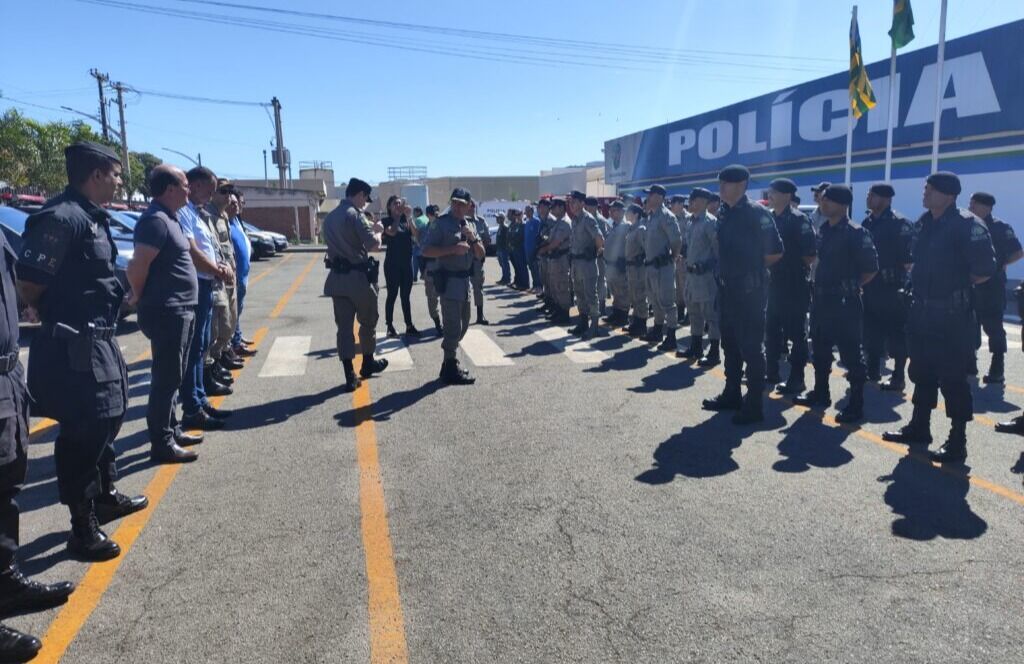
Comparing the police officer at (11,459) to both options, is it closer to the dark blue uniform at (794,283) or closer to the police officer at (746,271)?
the police officer at (746,271)

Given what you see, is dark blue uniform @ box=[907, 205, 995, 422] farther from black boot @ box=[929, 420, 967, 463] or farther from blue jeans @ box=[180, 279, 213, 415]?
blue jeans @ box=[180, 279, 213, 415]

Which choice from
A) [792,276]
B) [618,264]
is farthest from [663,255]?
[792,276]

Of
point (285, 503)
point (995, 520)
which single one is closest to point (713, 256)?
point (995, 520)

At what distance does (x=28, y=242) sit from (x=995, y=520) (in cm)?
558

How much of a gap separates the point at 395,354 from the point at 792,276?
5.17 meters

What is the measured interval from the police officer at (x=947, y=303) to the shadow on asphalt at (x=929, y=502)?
0.97 feet

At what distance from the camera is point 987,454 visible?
5336mm

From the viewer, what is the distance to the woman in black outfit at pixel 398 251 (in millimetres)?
11000

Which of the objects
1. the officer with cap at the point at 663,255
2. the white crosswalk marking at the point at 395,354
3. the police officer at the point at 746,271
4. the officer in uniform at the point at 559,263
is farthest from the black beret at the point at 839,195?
the officer in uniform at the point at 559,263

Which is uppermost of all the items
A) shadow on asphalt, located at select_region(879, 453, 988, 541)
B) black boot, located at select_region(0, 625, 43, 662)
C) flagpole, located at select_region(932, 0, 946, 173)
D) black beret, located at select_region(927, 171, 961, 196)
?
flagpole, located at select_region(932, 0, 946, 173)

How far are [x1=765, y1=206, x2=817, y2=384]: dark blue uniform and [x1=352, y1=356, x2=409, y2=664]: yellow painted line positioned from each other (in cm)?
429

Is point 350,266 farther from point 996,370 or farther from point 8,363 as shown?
point 996,370

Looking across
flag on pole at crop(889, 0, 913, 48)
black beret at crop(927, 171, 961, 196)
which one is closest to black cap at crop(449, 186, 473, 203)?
black beret at crop(927, 171, 961, 196)

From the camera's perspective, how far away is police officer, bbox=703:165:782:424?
20.4ft
